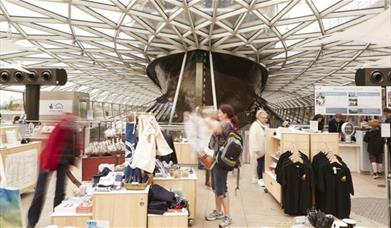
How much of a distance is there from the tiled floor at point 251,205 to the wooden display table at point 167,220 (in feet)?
3.36

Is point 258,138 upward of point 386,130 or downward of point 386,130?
downward

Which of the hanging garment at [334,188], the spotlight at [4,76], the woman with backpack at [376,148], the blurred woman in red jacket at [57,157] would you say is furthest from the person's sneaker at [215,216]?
the spotlight at [4,76]

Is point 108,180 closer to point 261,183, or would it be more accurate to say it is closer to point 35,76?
point 261,183

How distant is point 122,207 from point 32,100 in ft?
25.6

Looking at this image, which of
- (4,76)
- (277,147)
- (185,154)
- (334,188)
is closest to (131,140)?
(334,188)

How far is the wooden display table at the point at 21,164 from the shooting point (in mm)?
5836

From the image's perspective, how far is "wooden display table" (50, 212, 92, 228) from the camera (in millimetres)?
3721

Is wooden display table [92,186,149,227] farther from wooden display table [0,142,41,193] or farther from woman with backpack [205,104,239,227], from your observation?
wooden display table [0,142,41,193]

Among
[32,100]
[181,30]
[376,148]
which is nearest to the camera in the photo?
Result: [376,148]

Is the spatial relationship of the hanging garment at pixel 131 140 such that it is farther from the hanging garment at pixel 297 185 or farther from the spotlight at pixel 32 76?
the spotlight at pixel 32 76

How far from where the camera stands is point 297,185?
5211 mm

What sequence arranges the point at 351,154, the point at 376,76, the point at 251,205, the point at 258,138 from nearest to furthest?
the point at 251,205, the point at 258,138, the point at 376,76, the point at 351,154

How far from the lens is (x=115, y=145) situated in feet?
26.3

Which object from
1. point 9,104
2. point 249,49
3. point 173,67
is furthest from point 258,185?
point 9,104
